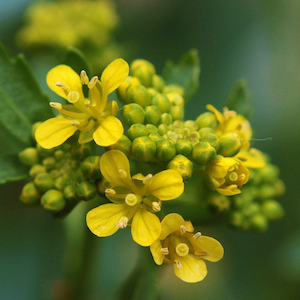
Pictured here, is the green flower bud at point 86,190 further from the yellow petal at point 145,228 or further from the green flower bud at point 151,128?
the green flower bud at point 151,128

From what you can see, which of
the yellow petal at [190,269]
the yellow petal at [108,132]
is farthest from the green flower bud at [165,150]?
the yellow petal at [190,269]

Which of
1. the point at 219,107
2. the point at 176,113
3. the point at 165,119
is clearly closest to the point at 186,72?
the point at 176,113

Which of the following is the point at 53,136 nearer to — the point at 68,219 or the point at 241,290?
the point at 68,219

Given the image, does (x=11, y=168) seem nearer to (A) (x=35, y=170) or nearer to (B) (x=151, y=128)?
(A) (x=35, y=170)

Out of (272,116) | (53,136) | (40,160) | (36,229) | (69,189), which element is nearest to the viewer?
(53,136)

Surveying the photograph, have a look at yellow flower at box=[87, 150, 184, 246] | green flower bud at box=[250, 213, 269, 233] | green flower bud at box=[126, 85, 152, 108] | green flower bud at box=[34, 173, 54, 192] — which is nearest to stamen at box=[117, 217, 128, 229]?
yellow flower at box=[87, 150, 184, 246]

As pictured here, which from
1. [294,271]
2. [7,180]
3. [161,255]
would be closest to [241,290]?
[294,271]
